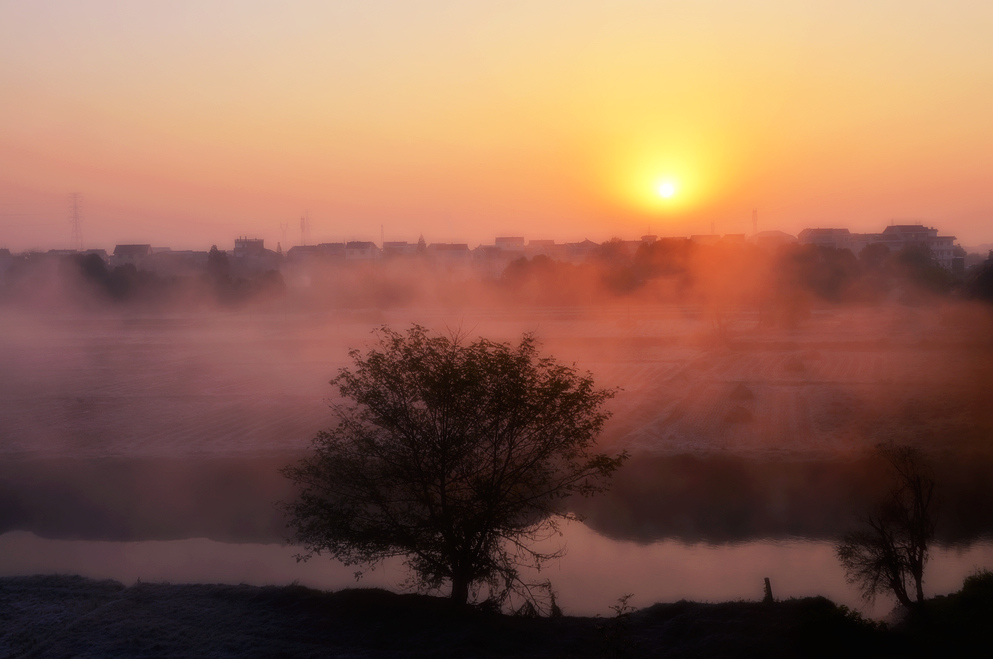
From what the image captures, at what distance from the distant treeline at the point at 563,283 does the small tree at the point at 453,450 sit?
3061 cm

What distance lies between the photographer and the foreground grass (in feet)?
23.9

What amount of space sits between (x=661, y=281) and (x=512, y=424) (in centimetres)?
3712

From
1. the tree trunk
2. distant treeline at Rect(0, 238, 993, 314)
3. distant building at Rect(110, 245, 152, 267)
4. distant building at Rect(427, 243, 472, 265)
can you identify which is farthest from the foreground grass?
distant building at Rect(110, 245, 152, 267)

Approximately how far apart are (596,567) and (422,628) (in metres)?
3.63

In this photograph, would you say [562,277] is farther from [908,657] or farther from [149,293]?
[908,657]

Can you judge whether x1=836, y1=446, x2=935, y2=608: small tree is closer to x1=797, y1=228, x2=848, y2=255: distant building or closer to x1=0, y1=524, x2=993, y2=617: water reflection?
x1=0, y1=524, x2=993, y2=617: water reflection

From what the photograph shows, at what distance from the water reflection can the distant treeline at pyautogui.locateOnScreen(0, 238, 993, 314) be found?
27166 mm

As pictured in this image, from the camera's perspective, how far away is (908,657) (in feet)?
23.3

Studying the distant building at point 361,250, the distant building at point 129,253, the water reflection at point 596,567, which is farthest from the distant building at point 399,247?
the water reflection at point 596,567

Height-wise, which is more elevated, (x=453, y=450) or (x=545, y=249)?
(x=545, y=249)

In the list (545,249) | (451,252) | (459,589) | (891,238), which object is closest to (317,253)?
(451,252)

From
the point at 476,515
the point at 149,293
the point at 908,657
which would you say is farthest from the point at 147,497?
the point at 149,293

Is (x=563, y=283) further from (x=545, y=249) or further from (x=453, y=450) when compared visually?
(x=453, y=450)

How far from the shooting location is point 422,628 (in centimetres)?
784
